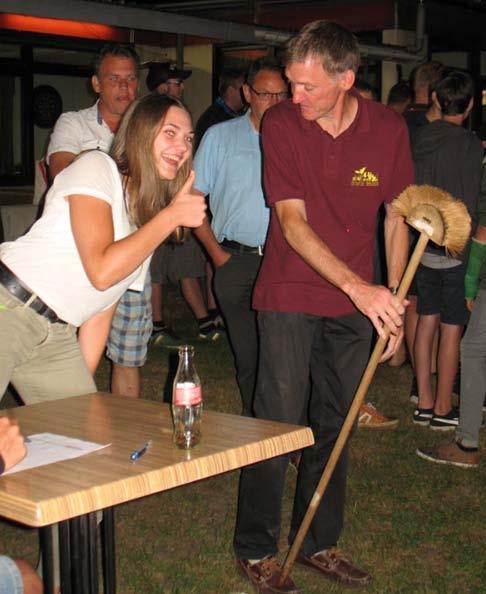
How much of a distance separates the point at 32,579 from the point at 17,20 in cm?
1131

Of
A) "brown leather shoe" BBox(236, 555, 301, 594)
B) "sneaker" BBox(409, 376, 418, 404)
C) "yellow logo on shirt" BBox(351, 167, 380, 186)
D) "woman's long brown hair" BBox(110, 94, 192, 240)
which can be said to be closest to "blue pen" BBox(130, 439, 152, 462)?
"woman's long brown hair" BBox(110, 94, 192, 240)

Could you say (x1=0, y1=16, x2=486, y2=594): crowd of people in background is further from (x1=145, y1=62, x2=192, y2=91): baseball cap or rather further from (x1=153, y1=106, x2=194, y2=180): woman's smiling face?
(x1=145, y1=62, x2=192, y2=91): baseball cap

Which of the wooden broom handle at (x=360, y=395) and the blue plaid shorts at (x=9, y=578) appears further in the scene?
the wooden broom handle at (x=360, y=395)

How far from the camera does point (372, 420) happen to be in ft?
18.8

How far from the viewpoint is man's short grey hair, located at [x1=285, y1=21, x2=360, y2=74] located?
321 centimetres

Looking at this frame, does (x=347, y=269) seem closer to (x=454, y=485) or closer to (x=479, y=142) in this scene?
(x=454, y=485)

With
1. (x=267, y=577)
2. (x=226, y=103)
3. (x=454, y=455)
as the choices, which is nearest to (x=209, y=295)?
(x=226, y=103)

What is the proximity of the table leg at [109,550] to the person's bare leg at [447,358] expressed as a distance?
130 inches

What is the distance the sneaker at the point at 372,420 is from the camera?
570 centimetres

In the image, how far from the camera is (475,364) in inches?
192

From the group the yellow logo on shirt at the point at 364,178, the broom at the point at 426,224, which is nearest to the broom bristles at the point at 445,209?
the broom at the point at 426,224

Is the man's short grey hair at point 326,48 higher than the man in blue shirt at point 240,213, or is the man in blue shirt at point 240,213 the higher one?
the man's short grey hair at point 326,48

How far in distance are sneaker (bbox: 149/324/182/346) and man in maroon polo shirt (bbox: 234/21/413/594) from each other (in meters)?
4.65

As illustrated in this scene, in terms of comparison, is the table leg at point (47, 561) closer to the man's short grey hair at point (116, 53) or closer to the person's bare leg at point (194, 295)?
the man's short grey hair at point (116, 53)
